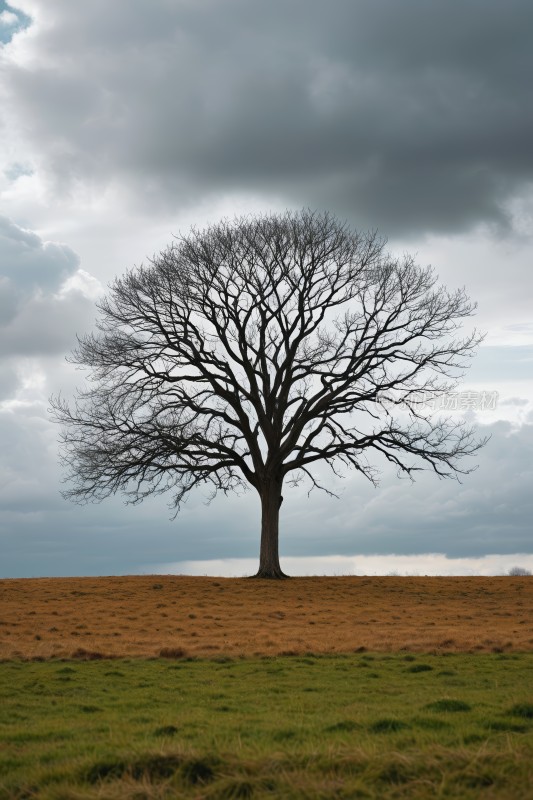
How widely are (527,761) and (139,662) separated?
11441 millimetres

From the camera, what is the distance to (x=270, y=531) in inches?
1374

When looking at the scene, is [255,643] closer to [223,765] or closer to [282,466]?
[223,765]

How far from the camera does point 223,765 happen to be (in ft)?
21.0

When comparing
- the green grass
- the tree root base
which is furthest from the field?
the tree root base

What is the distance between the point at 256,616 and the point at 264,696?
1314 centimetres

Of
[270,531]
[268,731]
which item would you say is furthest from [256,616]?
[268,731]

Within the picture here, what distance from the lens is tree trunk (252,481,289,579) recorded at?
34938 mm

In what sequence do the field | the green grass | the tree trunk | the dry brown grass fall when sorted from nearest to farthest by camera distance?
the green grass, the field, the dry brown grass, the tree trunk

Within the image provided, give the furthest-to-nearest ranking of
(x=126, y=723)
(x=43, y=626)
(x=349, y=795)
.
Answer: (x=43, y=626) → (x=126, y=723) → (x=349, y=795)

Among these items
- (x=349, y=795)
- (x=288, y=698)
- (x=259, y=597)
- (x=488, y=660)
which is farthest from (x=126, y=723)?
(x=259, y=597)

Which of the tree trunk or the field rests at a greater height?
the tree trunk

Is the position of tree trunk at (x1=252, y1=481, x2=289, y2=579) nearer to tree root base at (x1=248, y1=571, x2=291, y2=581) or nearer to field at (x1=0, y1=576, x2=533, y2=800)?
tree root base at (x1=248, y1=571, x2=291, y2=581)

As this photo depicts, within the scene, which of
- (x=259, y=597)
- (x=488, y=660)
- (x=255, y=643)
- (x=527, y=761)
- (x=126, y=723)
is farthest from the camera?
(x=259, y=597)

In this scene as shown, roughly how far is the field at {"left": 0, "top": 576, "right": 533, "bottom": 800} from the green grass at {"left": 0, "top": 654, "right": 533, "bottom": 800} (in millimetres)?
23
